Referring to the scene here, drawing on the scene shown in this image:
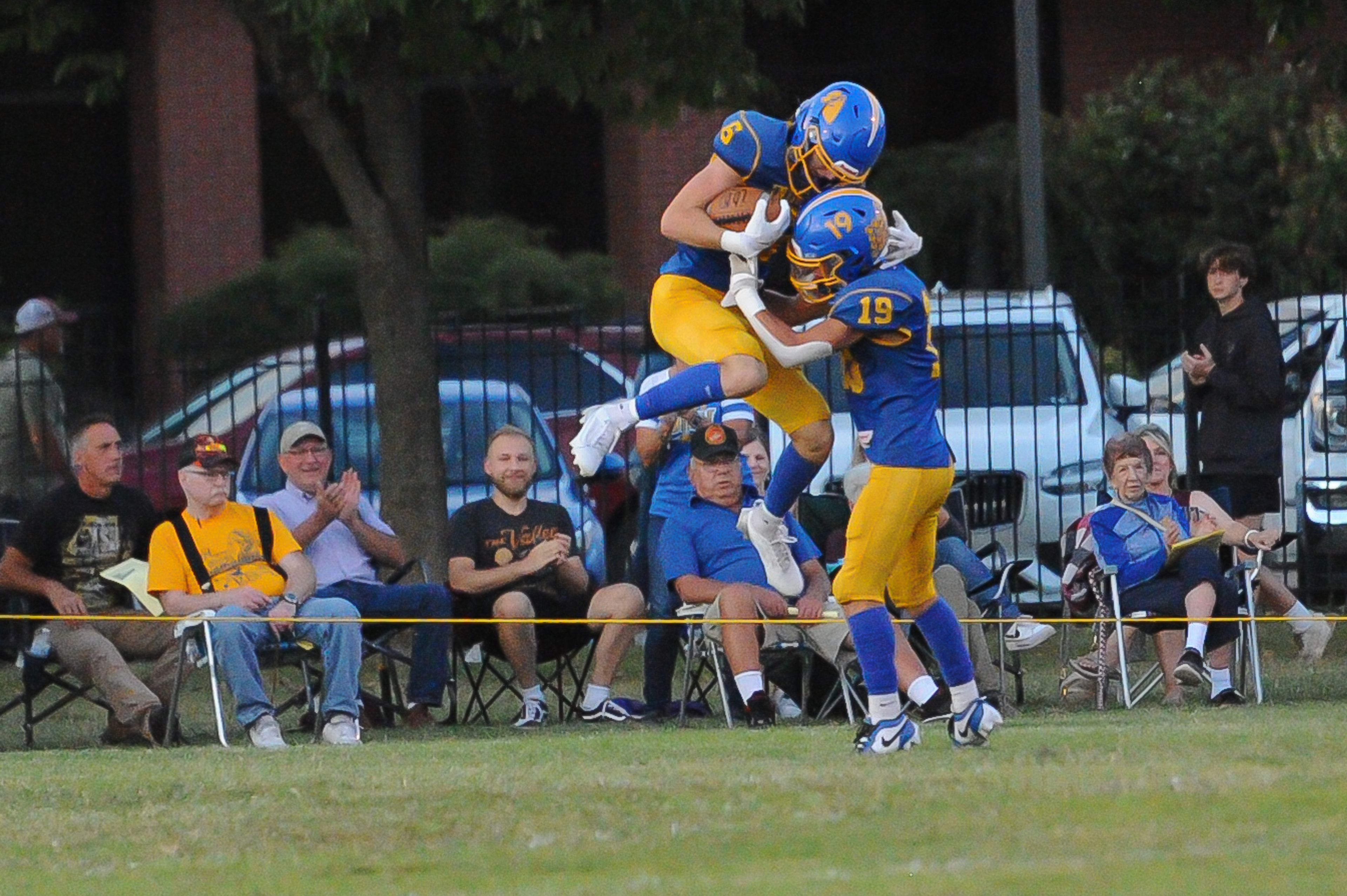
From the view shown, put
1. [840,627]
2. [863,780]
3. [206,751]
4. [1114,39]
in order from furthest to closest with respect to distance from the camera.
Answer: [1114,39] < [840,627] < [206,751] < [863,780]

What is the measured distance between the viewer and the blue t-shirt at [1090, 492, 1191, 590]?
11867mm

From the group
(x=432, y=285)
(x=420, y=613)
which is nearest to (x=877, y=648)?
(x=420, y=613)

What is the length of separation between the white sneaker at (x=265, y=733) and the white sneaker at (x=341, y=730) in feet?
0.58

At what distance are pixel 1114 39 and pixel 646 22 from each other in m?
15.8

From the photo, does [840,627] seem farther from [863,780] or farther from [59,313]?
[59,313]

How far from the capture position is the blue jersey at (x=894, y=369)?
8.38 metres

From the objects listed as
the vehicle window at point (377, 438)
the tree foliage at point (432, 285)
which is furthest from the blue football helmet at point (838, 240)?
the tree foliage at point (432, 285)

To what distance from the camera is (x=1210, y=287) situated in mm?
13047

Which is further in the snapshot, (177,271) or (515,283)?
(177,271)

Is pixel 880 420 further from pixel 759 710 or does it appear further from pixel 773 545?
pixel 759 710

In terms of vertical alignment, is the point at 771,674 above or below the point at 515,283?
below

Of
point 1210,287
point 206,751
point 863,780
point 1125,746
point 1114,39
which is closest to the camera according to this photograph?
point 863,780

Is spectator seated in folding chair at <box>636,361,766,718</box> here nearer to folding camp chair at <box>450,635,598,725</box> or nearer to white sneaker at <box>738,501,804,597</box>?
folding camp chair at <box>450,635,598,725</box>

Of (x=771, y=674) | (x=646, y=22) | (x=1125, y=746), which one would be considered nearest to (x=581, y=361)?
(x=646, y=22)
